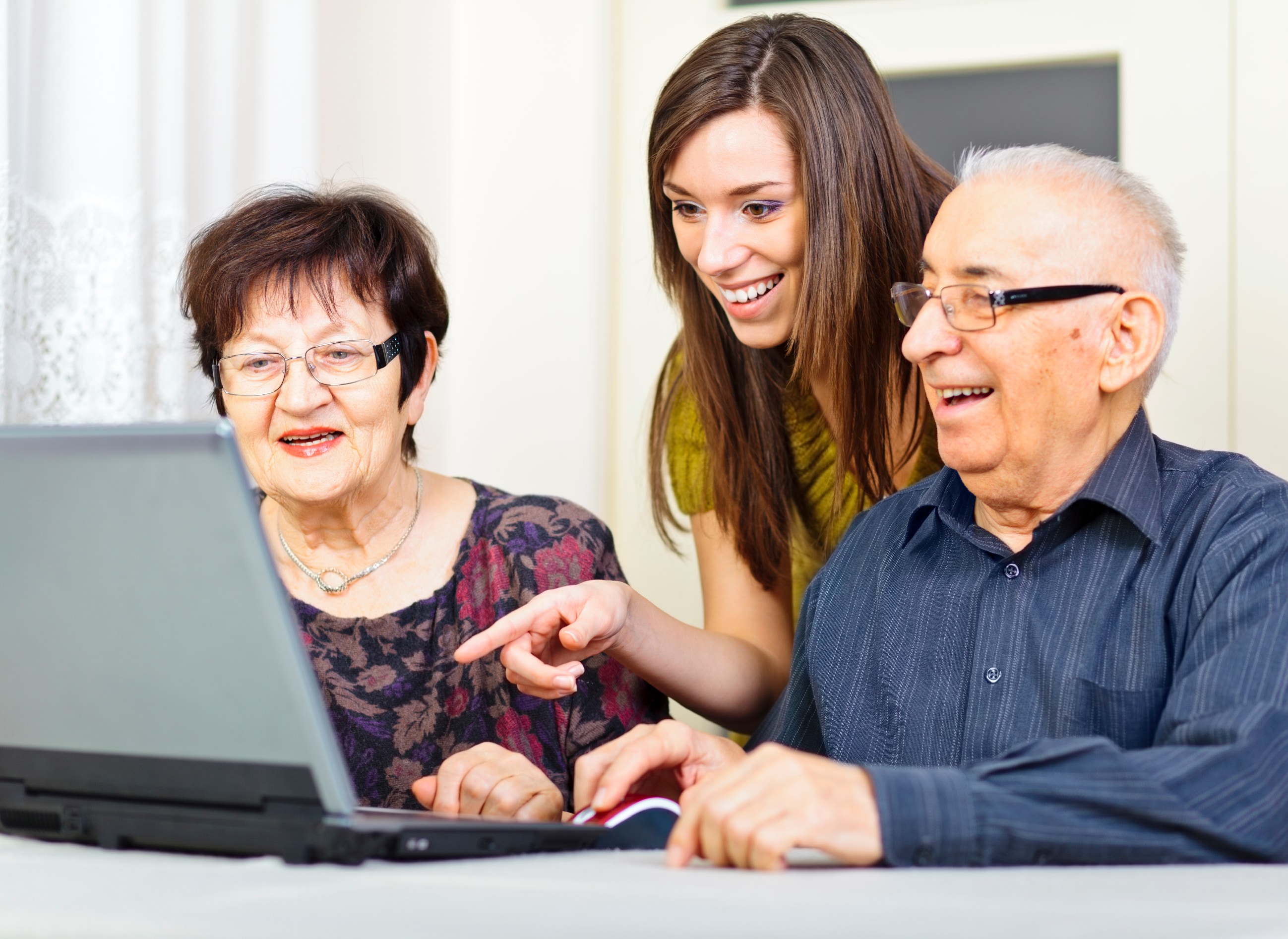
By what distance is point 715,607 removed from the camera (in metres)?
1.88

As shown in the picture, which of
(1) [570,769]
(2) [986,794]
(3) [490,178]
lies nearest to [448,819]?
(2) [986,794]

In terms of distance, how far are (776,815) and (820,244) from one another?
98 cm

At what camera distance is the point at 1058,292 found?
4.04 ft

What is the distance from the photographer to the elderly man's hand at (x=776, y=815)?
0.80 meters

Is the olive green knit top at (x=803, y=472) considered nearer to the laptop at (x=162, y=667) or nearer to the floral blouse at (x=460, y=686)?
the floral blouse at (x=460, y=686)

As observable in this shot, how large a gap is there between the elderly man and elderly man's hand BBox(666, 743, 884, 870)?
24 cm

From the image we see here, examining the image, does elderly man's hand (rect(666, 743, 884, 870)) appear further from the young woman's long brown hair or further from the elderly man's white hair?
the young woman's long brown hair

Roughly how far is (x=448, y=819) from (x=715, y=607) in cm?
105

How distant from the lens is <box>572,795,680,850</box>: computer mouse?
106 centimetres

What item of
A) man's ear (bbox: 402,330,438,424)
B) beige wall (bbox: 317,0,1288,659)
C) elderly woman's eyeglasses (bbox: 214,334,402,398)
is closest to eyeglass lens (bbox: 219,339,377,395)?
elderly woman's eyeglasses (bbox: 214,334,402,398)

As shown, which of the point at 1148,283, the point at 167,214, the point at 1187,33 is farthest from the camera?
the point at 1187,33

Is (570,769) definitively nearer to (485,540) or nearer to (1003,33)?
(485,540)

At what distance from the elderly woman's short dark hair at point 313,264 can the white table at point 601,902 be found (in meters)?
0.91

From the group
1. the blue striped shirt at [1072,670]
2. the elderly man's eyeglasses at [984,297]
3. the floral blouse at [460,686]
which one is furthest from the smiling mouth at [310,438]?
the elderly man's eyeglasses at [984,297]
